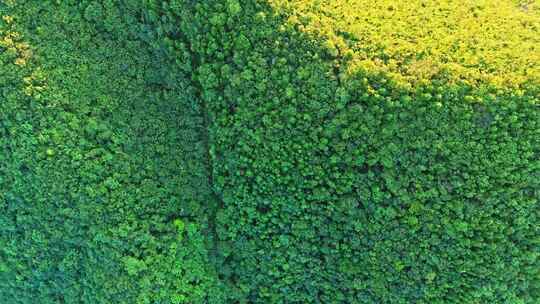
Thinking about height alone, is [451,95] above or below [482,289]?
above

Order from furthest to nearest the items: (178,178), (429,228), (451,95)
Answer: (178,178) → (429,228) → (451,95)

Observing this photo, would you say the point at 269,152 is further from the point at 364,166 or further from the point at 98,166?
the point at 98,166

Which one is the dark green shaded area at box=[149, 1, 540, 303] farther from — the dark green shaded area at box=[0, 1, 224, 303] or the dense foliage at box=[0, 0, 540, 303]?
the dark green shaded area at box=[0, 1, 224, 303]

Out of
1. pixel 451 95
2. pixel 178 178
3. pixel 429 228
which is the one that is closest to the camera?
pixel 451 95

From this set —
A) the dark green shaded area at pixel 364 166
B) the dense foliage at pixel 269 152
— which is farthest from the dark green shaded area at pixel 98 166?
the dark green shaded area at pixel 364 166

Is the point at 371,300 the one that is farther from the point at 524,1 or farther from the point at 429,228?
the point at 524,1

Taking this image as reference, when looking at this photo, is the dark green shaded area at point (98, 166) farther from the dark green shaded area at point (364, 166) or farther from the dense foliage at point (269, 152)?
the dark green shaded area at point (364, 166)

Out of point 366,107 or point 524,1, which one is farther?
point 524,1

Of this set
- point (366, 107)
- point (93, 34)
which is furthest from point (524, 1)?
point (93, 34)
